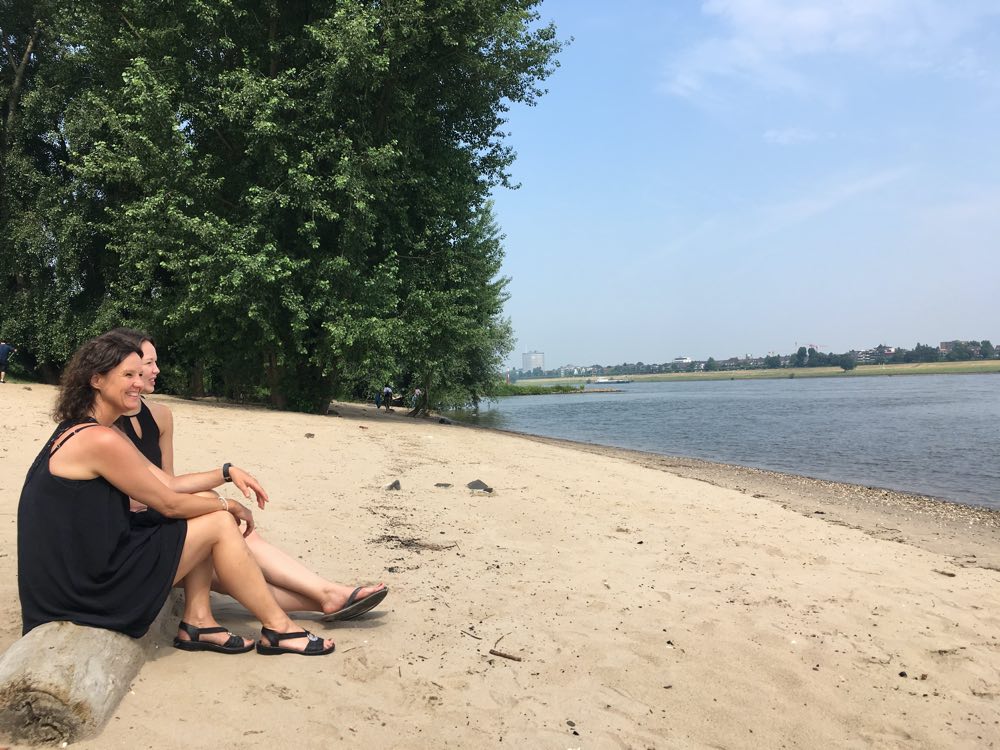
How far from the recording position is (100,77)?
21.1m

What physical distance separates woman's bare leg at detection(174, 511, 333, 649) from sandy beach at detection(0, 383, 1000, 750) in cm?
22

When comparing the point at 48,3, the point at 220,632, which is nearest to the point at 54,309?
the point at 48,3

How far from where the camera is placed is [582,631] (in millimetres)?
4574

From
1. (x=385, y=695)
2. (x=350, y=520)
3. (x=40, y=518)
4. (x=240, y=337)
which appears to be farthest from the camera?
(x=240, y=337)

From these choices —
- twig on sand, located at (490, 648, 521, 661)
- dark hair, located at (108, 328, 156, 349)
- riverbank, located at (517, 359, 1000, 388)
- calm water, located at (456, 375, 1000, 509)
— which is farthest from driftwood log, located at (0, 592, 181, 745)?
riverbank, located at (517, 359, 1000, 388)

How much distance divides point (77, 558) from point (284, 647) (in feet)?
3.91

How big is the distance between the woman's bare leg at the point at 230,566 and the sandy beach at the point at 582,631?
0.22 m

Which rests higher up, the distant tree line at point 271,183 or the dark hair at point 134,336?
the distant tree line at point 271,183

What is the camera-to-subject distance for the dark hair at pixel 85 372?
3.33 meters

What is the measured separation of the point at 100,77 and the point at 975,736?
2575 cm

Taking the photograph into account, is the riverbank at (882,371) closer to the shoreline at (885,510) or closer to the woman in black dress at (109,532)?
the shoreline at (885,510)

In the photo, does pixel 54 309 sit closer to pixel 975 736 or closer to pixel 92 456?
pixel 92 456

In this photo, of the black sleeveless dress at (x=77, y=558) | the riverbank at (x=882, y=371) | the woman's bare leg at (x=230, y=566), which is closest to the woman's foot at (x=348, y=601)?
the woman's bare leg at (x=230, y=566)

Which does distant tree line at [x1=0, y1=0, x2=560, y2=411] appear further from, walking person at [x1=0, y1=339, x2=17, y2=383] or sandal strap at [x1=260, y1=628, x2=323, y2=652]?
sandal strap at [x1=260, y1=628, x2=323, y2=652]
